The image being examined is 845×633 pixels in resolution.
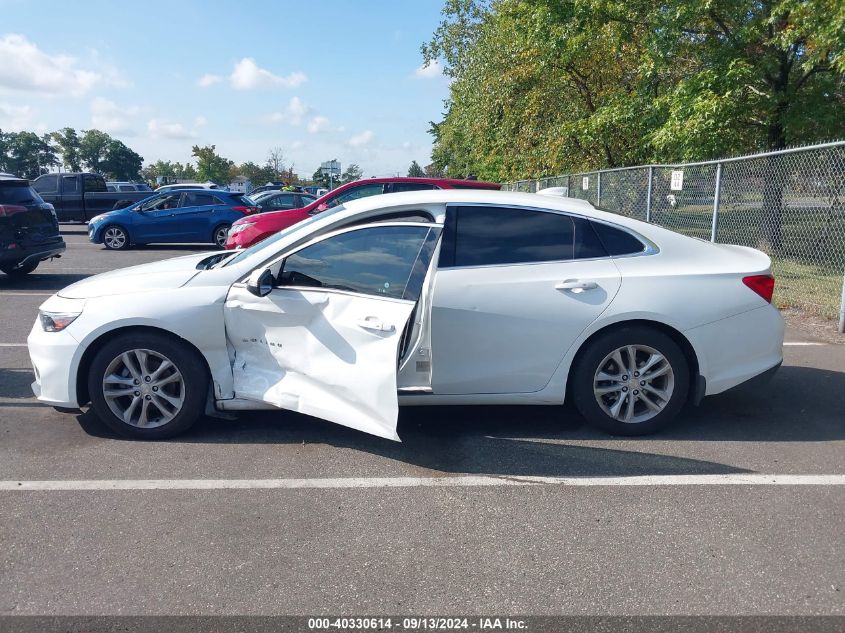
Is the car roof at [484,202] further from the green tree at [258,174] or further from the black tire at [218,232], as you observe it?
the green tree at [258,174]

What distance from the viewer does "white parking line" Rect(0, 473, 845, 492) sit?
3998 millimetres

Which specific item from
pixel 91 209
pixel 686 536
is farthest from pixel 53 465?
pixel 91 209

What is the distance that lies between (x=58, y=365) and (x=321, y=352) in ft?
5.67

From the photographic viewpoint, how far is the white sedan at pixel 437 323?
450 cm

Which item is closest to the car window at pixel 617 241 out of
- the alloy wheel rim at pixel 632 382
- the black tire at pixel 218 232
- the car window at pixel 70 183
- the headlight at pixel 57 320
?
the alloy wheel rim at pixel 632 382

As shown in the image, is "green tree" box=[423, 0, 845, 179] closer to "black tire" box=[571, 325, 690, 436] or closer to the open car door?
"black tire" box=[571, 325, 690, 436]

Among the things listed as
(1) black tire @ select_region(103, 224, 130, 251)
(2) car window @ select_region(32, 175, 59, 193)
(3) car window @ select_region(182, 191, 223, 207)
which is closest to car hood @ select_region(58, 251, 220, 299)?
(3) car window @ select_region(182, 191, 223, 207)

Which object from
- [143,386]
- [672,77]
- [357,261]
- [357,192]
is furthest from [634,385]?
[672,77]

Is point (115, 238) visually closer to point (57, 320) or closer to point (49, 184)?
point (49, 184)

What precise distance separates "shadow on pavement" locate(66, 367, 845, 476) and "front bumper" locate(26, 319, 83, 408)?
0.36m

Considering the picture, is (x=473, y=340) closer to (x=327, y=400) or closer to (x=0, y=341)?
(x=327, y=400)

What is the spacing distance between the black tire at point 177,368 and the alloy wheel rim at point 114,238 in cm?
1478

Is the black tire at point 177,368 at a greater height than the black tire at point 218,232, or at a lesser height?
lesser

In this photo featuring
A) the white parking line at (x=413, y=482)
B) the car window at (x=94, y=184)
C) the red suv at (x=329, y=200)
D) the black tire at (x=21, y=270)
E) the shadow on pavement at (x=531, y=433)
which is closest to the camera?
the white parking line at (x=413, y=482)
